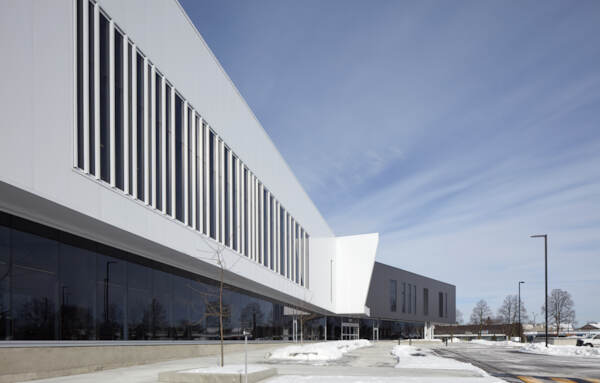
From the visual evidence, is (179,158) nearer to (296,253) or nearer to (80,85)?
(80,85)

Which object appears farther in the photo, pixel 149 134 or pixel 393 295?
pixel 393 295

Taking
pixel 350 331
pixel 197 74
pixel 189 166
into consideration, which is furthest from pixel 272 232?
pixel 350 331

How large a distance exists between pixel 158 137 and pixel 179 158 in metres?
2.13

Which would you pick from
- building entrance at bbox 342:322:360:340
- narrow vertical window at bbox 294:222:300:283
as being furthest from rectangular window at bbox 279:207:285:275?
building entrance at bbox 342:322:360:340

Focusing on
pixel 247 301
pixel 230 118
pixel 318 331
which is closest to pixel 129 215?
pixel 230 118

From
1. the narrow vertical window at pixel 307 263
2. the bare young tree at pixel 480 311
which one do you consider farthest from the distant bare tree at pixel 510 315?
→ the narrow vertical window at pixel 307 263

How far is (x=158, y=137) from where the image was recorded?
21469 mm

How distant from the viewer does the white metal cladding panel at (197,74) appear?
19.8 metres

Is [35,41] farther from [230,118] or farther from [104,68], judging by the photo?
[230,118]

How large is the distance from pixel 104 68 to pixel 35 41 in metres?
3.88

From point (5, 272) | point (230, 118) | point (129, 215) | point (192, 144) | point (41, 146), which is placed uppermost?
point (230, 118)

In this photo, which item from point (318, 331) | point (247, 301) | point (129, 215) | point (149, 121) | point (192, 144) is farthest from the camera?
point (318, 331)

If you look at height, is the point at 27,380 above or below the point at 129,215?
below

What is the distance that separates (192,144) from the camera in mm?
24797
